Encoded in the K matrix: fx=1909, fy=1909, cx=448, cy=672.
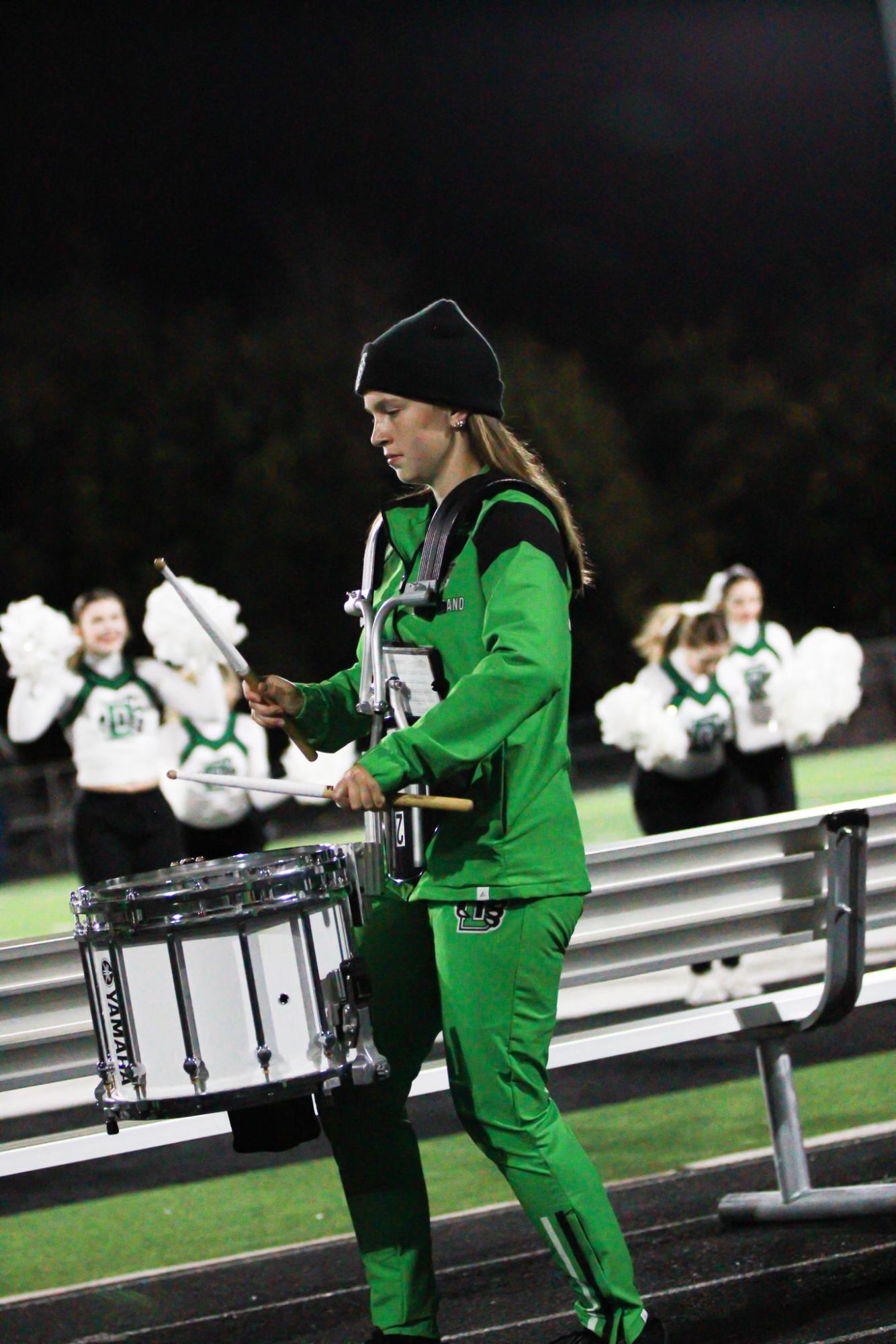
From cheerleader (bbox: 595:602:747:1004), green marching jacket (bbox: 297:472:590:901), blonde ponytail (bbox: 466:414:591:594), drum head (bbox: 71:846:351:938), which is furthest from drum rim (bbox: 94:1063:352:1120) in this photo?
cheerleader (bbox: 595:602:747:1004)

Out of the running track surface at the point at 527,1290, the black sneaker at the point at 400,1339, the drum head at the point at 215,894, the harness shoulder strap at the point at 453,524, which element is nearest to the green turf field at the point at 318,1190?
the running track surface at the point at 527,1290

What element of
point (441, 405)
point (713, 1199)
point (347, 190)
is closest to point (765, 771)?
point (713, 1199)

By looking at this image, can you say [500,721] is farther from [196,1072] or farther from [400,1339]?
[400,1339]

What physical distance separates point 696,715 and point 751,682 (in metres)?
0.61

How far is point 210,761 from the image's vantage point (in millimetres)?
8938

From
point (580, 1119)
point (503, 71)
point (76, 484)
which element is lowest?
point (580, 1119)

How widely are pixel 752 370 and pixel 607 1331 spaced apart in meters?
40.9

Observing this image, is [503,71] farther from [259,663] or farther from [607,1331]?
[607,1331]

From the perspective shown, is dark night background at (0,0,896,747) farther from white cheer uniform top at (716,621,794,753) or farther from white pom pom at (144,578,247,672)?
white pom pom at (144,578,247,672)

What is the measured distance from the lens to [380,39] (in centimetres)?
4294

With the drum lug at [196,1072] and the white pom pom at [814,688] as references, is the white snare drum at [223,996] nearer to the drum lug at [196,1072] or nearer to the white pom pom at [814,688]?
the drum lug at [196,1072]

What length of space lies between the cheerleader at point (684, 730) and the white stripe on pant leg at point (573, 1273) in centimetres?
559

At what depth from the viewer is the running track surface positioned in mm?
3945

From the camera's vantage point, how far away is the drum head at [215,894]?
332 cm
